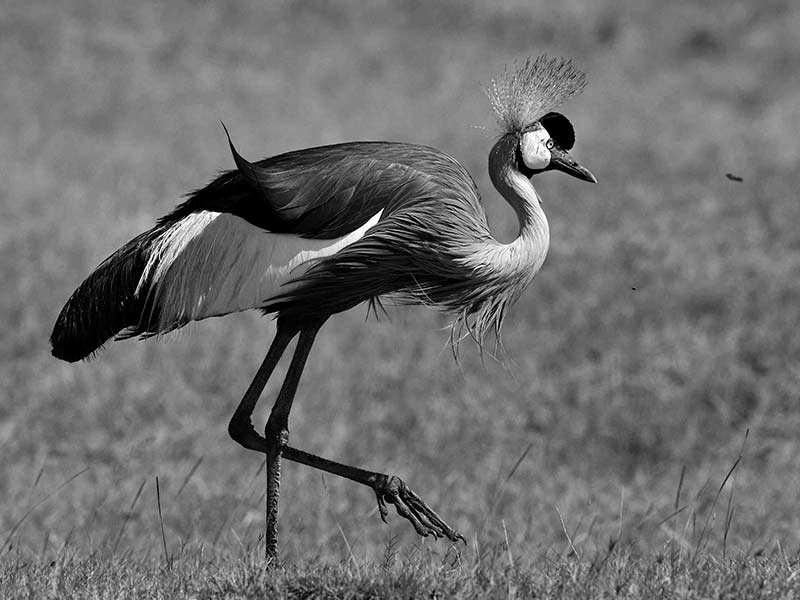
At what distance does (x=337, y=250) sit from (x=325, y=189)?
0.19m

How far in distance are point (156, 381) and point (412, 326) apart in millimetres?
Result: 1873

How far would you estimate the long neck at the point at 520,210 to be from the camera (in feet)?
12.2

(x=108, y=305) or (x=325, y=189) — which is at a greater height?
(x=325, y=189)

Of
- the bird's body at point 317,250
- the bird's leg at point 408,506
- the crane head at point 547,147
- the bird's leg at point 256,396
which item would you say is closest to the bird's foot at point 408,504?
the bird's leg at point 408,506

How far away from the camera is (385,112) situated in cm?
1212

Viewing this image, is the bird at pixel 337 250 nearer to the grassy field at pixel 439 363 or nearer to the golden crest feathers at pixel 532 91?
the golden crest feathers at pixel 532 91

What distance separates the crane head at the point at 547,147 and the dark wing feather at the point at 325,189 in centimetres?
26

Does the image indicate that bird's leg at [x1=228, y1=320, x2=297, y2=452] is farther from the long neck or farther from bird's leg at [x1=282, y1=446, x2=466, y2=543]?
the long neck

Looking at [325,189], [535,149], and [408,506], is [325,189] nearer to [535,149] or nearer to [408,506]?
[535,149]

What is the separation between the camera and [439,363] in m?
7.93

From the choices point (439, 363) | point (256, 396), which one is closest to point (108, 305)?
point (256, 396)

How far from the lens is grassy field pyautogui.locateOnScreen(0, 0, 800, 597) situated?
4.80 meters

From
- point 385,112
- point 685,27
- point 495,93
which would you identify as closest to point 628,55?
point 685,27

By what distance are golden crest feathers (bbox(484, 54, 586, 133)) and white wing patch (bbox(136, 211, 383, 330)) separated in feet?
1.85
